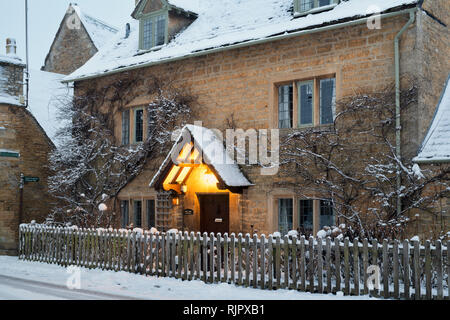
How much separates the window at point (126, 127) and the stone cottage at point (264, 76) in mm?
352

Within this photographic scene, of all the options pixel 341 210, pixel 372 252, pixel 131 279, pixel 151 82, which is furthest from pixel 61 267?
pixel 372 252

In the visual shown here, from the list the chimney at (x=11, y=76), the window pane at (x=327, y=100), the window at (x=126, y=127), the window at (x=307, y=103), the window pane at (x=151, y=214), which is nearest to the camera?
the window pane at (x=327, y=100)

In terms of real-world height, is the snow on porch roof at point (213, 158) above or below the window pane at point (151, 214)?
above

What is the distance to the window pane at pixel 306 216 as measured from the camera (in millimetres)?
13922

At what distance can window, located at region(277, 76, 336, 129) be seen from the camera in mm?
13797

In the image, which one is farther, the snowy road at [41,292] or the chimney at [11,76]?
the chimney at [11,76]

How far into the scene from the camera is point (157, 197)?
54.1 feet

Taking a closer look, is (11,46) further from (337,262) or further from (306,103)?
(337,262)

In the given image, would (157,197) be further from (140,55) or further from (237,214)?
(140,55)

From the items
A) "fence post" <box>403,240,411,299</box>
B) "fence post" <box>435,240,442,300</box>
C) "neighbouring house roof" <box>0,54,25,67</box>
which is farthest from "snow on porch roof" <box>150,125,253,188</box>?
"neighbouring house roof" <box>0,54,25,67</box>

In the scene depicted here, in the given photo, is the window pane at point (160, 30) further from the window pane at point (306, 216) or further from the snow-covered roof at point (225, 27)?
the window pane at point (306, 216)

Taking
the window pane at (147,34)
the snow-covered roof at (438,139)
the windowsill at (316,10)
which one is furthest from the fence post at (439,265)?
the window pane at (147,34)
